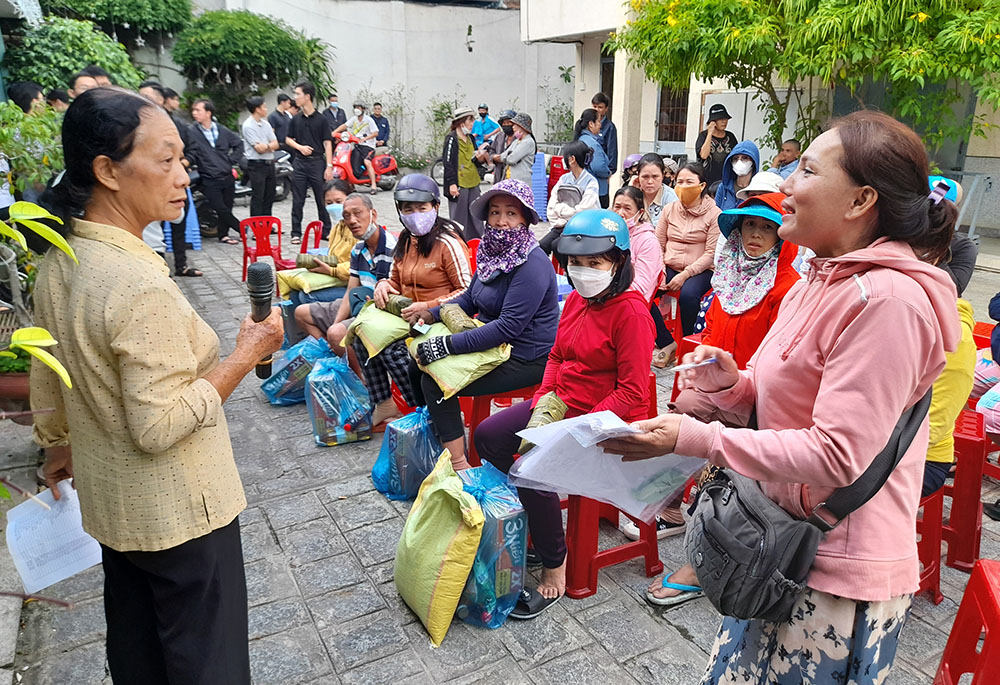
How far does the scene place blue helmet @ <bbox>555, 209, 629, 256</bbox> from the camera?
2.81 meters

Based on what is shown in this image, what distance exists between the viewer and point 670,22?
8438mm

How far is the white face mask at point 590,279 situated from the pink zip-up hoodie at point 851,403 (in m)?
1.28

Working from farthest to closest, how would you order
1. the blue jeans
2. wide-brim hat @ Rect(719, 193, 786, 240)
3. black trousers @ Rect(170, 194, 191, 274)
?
black trousers @ Rect(170, 194, 191, 274), the blue jeans, wide-brim hat @ Rect(719, 193, 786, 240)

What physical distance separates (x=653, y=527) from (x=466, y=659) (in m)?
0.98

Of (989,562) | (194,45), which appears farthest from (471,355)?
(194,45)

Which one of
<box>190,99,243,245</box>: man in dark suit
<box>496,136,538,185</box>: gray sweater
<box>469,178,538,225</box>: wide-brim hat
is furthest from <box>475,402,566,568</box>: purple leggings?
<box>190,99,243,245</box>: man in dark suit

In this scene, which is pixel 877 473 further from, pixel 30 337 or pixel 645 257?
pixel 645 257

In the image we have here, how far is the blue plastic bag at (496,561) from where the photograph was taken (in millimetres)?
2754

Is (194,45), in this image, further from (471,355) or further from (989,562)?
(989,562)

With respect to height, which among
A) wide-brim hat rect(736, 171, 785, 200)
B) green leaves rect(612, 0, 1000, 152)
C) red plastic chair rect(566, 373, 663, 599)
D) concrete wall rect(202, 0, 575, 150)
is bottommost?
red plastic chair rect(566, 373, 663, 599)

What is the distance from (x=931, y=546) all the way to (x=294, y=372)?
12.6 feet

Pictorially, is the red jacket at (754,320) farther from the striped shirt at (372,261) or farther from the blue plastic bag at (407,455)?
the striped shirt at (372,261)

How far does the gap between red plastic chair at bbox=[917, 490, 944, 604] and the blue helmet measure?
1.62 meters

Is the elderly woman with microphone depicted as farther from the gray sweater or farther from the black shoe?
the gray sweater
